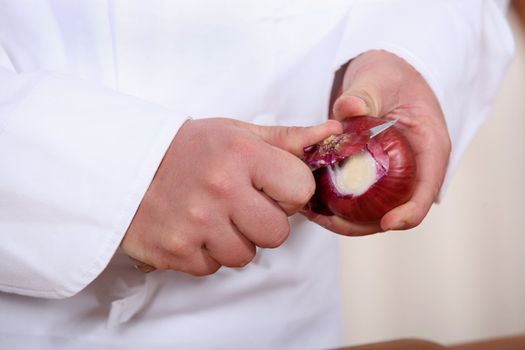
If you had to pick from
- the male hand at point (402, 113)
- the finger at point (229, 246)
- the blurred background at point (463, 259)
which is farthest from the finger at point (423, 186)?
the blurred background at point (463, 259)

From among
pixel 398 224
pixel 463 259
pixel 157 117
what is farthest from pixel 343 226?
pixel 463 259

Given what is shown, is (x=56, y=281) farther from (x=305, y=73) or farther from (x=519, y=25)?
(x=519, y=25)

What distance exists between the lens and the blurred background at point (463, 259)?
117 centimetres

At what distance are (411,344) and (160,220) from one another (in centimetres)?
18

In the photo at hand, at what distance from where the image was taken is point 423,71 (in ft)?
1.98

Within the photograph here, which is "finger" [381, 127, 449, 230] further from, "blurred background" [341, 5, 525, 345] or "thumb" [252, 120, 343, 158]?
"blurred background" [341, 5, 525, 345]

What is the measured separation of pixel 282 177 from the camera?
1.44ft

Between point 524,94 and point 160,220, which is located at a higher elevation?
point 524,94

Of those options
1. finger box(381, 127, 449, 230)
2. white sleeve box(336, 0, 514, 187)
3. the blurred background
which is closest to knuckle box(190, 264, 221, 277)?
finger box(381, 127, 449, 230)

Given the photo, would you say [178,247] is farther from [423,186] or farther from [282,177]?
Result: [423,186]

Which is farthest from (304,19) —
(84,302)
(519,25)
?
(519,25)

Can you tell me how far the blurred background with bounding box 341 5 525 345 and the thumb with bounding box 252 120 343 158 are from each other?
697mm

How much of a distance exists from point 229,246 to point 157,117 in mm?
99

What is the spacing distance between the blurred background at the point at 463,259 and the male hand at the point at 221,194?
2.30ft
